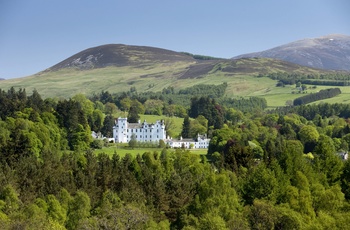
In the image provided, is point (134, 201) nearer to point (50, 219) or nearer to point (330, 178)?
point (50, 219)

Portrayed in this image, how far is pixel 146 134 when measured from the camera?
124125 mm

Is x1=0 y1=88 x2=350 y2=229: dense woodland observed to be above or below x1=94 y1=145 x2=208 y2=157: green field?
above

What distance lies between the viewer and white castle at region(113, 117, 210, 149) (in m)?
119

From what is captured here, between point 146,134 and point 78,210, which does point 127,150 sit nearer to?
point 146,134

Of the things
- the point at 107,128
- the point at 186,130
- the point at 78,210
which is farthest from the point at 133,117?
the point at 78,210

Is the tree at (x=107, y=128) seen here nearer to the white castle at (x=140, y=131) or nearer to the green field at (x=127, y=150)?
the white castle at (x=140, y=131)

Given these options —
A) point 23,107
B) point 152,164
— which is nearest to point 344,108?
point 23,107

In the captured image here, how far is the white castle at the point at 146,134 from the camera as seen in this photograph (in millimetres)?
119438

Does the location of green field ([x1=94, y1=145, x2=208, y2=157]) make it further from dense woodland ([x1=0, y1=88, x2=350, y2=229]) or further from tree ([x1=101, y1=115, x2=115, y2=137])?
dense woodland ([x1=0, y1=88, x2=350, y2=229])

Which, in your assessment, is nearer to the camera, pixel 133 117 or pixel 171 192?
pixel 171 192

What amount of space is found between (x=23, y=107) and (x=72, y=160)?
130 ft

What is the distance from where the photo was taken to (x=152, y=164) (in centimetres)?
7106

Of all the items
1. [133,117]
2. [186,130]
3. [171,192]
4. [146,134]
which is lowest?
[146,134]

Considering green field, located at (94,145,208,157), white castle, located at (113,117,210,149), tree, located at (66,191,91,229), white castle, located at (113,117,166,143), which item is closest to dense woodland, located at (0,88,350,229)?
tree, located at (66,191,91,229)
